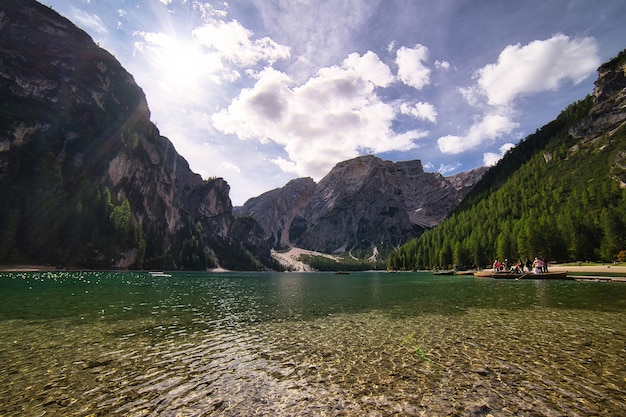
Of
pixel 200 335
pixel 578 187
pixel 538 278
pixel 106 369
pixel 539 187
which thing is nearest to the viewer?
pixel 106 369

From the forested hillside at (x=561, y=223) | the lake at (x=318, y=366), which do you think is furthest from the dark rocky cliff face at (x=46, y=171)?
the forested hillside at (x=561, y=223)

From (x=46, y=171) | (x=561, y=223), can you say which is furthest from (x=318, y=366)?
(x=46, y=171)

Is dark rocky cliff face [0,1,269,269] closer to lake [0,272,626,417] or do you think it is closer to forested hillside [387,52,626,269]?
lake [0,272,626,417]

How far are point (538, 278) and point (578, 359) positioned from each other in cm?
6704

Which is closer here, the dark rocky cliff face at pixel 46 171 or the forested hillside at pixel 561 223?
the forested hillside at pixel 561 223

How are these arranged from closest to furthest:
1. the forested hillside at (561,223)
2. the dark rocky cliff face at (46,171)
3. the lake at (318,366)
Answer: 1. the lake at (318,366)
2. the forested hillside at (561,223)
3. the dark rocky cliff face at (46,171)

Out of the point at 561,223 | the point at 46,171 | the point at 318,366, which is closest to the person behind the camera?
the point at 318,366

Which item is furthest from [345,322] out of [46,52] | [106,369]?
[46,52]

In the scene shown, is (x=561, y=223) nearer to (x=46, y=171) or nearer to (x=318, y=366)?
(x=318, y=366)

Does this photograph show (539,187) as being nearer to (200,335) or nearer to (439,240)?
(439,240)

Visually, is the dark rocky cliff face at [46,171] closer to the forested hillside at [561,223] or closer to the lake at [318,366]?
the lake at [318,366]

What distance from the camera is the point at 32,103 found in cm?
17938

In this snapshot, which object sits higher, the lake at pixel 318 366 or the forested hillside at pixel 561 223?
the forested hillside at pixel 561 223

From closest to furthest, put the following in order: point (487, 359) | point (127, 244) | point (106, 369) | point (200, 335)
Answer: point (106, 369) → point (487, 359) → point (200, 335) → point (127, 244)
